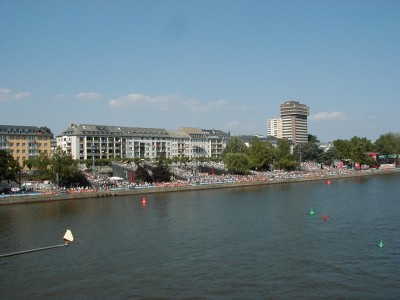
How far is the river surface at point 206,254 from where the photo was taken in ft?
65.2

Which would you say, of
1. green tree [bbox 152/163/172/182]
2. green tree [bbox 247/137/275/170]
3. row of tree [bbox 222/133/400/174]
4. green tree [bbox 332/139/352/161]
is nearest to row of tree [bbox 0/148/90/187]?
green tree [bbox 152/163/172/182]

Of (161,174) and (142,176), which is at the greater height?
(161,174)

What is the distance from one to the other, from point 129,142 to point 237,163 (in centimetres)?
3322

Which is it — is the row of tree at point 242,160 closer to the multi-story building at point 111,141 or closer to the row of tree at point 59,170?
the row of tree at point 59,170

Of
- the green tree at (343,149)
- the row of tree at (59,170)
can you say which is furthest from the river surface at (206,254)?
the green tree at (343,149)

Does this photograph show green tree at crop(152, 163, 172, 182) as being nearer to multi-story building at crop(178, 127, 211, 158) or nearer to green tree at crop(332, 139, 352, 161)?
multi-story building at crop(178, 127, 211, 158)

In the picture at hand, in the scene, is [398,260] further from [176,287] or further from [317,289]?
[176,287]

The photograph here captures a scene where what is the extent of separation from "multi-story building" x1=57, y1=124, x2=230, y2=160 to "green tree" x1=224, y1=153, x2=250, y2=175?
73.4ft

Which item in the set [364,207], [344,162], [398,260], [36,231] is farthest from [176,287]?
[344,162]

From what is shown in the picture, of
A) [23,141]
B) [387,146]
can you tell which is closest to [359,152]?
[387,146]

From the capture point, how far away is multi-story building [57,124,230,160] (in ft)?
325

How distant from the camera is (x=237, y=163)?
85.6 meters

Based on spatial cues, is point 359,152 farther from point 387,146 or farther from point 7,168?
point 7,168

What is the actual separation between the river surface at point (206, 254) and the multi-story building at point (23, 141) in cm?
4432
